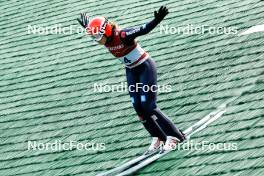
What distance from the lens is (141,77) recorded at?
8.02m

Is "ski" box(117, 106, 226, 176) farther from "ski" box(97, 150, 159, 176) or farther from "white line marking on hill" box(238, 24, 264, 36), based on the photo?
"white line marking on hill" box(238, 24, 264, 36)

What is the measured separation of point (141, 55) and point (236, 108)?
4.11 feet

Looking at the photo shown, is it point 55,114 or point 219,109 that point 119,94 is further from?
point 219,109

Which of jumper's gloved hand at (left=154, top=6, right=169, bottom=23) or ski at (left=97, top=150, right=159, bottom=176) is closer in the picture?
jumper's gloved hand at (left=154, top=6, right=169, bottom=23)

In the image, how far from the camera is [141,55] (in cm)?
800

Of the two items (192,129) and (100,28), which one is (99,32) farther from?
A: (192,129)

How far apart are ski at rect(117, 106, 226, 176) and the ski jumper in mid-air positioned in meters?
0.11

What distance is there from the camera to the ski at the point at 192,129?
25.5 feet

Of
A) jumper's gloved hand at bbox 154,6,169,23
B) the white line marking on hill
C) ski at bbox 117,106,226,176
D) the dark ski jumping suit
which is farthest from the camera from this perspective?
the white line marking on hill

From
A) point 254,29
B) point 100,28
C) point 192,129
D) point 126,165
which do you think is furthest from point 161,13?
point 254,29

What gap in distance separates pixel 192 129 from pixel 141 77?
837 mm

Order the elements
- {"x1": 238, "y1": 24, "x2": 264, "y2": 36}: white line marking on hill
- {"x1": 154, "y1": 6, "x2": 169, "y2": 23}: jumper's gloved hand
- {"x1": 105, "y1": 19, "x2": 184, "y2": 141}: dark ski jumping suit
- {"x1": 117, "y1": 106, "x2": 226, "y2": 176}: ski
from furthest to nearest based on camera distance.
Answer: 1. {"x1": 238, "y1": 24, "x2": 264, "y2": 36}: white line marking on hill
2. {"x1": 105, "y1": 19, "x2": 184, "y2": 141}: dark ski jumping suit
3. {"x1": 117, "y1": 106, "x2": 226, "y2": 176}: ski
4. {"x1": 154, "y1": 6, "x2": 169, "y2": 23}: jumper's gloved hand

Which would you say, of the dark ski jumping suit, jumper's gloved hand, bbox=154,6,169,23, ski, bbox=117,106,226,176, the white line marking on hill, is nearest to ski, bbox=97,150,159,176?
ski, bbox=117,106,226,176

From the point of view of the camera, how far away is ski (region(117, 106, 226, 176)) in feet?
25.5
